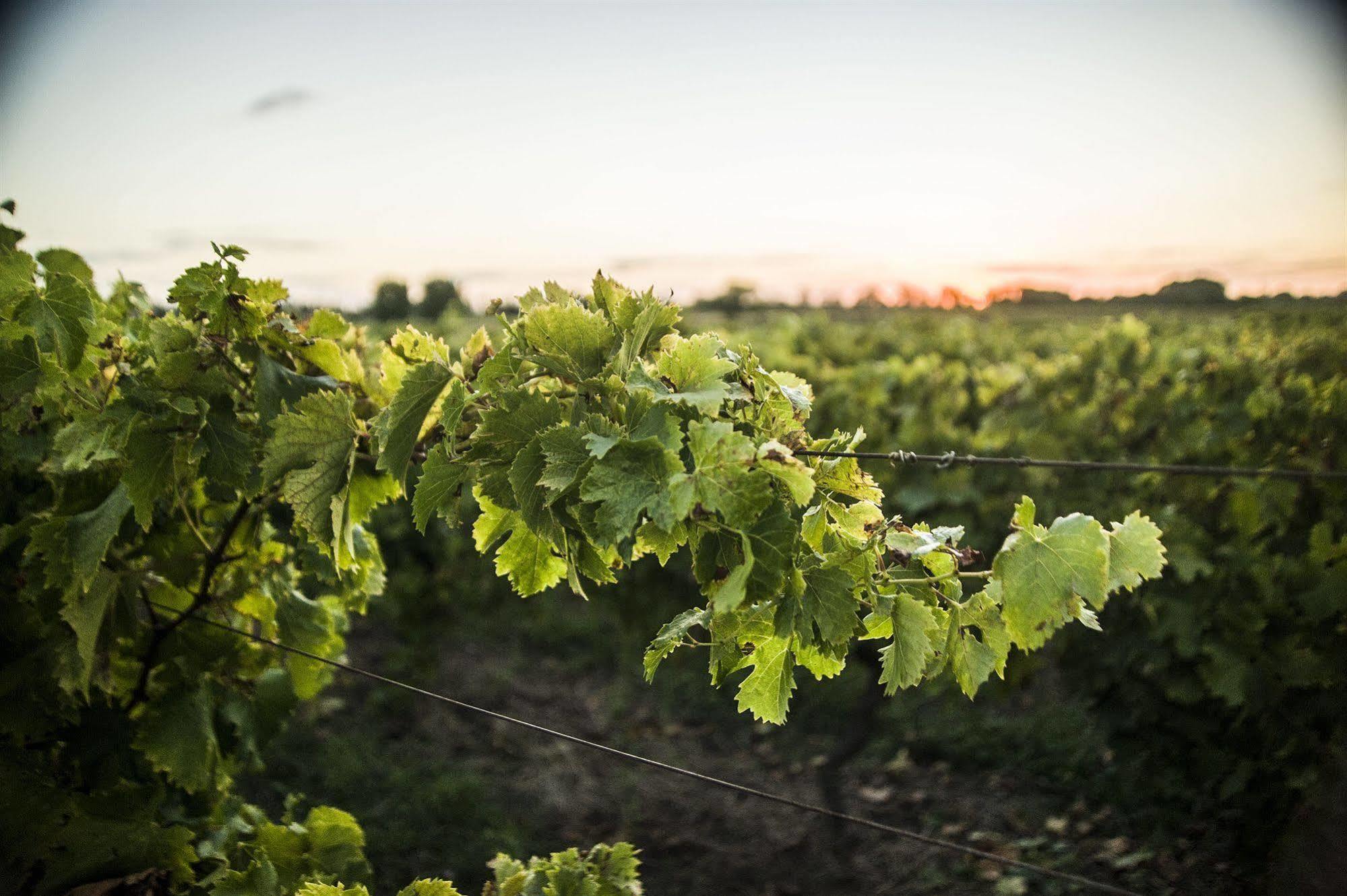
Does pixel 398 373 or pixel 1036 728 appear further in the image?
pixel 1036 728

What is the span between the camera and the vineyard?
1442 mm

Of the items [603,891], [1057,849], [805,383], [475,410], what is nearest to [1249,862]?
[1057,849]

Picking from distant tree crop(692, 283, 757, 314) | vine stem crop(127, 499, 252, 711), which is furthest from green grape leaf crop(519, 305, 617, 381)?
distant tree crop(692, 283, 757, 314)

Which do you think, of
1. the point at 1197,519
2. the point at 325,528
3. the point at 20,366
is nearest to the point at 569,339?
the point at 325,528

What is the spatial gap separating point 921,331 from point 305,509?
33.3 feet

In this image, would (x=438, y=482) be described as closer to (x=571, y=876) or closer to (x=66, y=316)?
(x=571, y=876)

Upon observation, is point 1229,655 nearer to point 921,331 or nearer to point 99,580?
point 99,580

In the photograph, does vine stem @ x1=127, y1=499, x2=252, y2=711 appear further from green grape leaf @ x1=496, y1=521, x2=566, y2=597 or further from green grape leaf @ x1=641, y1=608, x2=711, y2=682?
green grape leaf @ x1=641, y1=608, x2=711, y2=682

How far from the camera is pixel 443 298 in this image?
18109 mm

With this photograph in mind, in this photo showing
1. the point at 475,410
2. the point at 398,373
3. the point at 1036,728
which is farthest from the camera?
the point at 1036,728

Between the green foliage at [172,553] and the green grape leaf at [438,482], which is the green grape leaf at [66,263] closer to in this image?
the green foliage at [172,553]

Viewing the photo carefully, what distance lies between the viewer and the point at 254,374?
215cm

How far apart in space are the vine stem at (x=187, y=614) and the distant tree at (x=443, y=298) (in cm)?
1157

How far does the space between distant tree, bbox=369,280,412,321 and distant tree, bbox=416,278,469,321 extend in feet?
1.44
